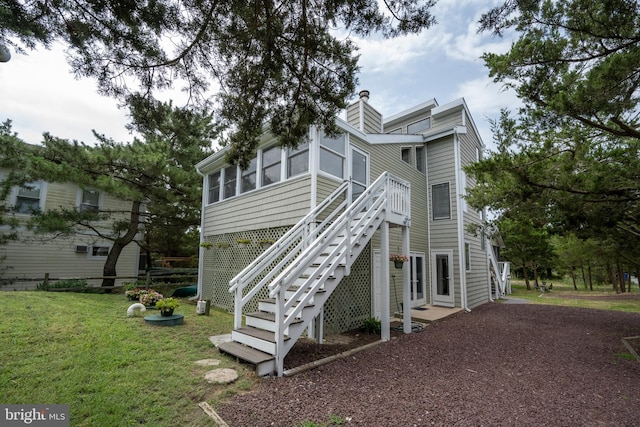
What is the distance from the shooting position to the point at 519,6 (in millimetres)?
3248

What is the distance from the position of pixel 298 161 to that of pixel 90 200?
11.5m

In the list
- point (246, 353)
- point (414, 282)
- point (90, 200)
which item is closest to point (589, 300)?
point (414, 282)

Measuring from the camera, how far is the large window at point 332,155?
6988 mm

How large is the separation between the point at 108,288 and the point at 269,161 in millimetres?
8862

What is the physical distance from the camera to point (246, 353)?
4.37 m

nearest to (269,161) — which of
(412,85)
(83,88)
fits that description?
(412,85)

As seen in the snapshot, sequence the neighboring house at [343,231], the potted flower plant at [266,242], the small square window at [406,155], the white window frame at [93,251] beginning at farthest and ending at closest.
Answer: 1. the white window frame at [93,251]
2. the small square window at [406,155]
3. the potted flower plant at [266,242]
4. the neighboring house at [343,231]

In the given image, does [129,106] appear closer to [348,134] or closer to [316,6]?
[316,6]

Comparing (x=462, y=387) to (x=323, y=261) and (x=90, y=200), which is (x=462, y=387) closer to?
(x=323, y=261)

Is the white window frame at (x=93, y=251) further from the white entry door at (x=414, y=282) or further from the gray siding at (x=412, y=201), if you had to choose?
the white entry door at (x=414, y=282)

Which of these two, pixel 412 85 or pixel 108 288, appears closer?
pixel 412 85

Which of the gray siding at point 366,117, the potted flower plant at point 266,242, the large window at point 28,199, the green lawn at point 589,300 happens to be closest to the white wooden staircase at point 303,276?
the potted flower plant at point 266,242

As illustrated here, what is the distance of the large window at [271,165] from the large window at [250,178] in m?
0.47

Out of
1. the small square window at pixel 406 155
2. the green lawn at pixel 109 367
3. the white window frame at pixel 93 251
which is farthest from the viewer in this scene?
the white window frame at pixel 93 251
